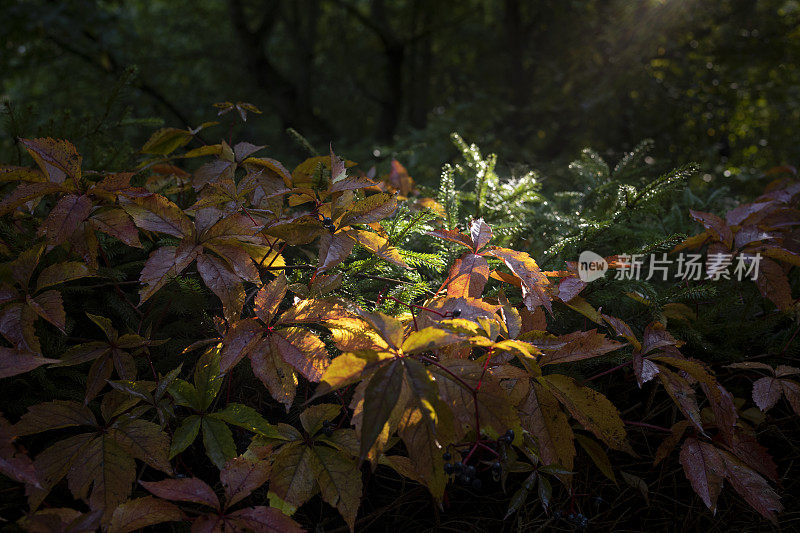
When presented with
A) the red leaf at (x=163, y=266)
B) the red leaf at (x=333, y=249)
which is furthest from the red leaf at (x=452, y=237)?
the red leaf at (x=163, y=266)

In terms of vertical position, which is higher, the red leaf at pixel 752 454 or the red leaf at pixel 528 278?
the red leaf at pixel 528 278

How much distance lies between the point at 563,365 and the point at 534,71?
3862mm

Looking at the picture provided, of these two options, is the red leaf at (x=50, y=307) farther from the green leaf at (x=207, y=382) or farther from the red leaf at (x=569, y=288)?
the red leaf at (x=569, y=288)


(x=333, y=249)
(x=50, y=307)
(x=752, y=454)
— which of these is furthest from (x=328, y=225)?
(x=752, y=454)

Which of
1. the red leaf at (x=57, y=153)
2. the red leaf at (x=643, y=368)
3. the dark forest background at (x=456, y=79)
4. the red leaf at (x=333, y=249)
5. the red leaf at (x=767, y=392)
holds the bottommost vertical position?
the red leaf at (x=767, y=392)

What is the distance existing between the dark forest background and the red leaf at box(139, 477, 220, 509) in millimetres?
937

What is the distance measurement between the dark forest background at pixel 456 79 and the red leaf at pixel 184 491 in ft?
3.07

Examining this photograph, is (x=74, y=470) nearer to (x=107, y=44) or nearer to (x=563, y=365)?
(x=563, y=365)

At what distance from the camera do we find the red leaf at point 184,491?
0.61 meters

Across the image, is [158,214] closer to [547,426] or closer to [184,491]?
[184,491]

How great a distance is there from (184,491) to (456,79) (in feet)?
18.2

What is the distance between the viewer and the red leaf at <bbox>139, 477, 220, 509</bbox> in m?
0.61

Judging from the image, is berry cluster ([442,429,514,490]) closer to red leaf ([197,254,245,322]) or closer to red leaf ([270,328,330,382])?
red leaf ([270,328,330,382])

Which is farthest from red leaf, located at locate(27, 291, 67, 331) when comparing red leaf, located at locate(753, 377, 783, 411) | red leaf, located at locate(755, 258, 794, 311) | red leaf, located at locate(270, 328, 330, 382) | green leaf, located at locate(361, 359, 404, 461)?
red leaf, located at locate(755, 258, 794, 311)
